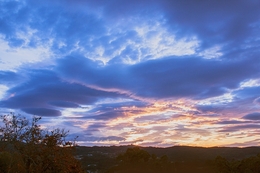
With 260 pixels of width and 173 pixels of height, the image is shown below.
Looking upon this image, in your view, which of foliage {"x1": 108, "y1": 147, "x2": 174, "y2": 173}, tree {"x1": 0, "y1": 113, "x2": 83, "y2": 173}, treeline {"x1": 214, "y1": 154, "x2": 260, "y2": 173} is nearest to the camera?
tree {"x1": 0, "y1": 113, "x2": 83, "y2": 173}

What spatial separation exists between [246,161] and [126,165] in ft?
93.1

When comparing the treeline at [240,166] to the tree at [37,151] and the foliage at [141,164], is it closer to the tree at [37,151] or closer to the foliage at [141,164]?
the foliage at [141,164]

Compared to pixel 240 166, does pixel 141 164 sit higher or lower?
higher

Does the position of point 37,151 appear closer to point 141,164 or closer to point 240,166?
point 240,166

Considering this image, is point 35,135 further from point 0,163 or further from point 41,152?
point 0,163

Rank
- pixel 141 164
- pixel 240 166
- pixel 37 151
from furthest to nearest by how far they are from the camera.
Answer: pixel 141 164 < pixel 240 166 < pixel 37 151

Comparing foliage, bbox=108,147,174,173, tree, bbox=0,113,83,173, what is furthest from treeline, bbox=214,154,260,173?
tree, bbox=0,113,83,173

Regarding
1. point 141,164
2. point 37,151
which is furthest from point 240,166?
point 37,151

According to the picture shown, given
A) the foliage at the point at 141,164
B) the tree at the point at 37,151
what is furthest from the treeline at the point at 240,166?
the tree at the point at 37,151

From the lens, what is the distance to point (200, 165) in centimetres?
7112

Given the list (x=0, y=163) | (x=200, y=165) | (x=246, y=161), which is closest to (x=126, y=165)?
(x=200, y=165)

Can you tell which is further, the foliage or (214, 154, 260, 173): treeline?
the foliage

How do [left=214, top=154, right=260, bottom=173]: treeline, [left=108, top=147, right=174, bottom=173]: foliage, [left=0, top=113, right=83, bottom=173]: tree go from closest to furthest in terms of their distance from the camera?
1. [left=0, top=113, right=83, bottom=173]: tree
2. [left=214, top=154, right=260, bottom=173]: treeline
3. [left=108, top=147, right=174, bottom=173]: foliage

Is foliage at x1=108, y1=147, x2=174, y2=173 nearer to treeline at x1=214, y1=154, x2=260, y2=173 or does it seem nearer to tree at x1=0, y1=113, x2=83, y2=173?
treeline at x1=214, y1=154, x2=260, y2=173
